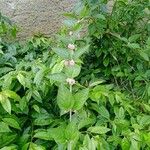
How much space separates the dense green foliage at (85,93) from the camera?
1.27 meters

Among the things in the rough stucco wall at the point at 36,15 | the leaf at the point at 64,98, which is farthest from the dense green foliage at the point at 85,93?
the rough stucco wall at the point at 36,15

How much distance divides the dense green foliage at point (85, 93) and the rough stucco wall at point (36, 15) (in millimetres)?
576

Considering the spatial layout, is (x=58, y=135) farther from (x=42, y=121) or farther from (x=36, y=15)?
(x=36, y=15)

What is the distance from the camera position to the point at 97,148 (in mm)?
1315

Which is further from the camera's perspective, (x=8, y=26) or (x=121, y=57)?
(x=8, y=26)

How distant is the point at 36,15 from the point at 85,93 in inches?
66.9

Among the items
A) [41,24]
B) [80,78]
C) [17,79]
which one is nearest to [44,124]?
[17,79]

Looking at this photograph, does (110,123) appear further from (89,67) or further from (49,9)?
(49,9)

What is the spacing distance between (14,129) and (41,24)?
1512mm

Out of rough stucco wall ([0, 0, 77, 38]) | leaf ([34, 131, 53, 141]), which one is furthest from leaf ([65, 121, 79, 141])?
rough stucco wall ([0, 0, 77, 38])

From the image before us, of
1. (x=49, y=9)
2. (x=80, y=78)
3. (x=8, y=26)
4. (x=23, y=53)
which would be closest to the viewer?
(x=80, y=78)

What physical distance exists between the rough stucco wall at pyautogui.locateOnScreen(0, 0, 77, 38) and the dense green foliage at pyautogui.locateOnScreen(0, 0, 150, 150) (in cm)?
58

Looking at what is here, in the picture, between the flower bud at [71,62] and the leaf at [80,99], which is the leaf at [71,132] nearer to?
the leaf at [80,99]

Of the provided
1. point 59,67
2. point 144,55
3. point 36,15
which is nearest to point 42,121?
point 59,67
